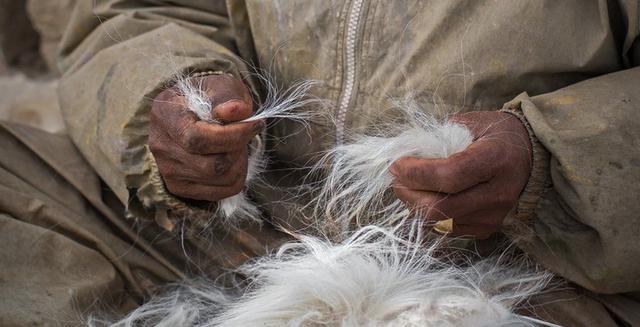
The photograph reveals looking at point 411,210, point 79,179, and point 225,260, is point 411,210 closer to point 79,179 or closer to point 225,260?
point 225,260

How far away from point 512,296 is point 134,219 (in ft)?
2.87

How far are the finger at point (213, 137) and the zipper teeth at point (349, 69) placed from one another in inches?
10.4

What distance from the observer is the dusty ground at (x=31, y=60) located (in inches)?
106

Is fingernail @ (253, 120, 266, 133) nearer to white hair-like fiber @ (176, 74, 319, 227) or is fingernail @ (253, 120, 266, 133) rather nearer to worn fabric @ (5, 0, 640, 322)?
white hair-like fiber @ (176, 74, 319, 227)

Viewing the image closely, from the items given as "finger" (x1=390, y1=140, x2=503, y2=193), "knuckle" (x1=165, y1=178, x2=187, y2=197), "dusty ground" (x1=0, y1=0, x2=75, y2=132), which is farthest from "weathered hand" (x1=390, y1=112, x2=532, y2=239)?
"dusty ground" (x1=0, y1=0, x2=75, y2=132)

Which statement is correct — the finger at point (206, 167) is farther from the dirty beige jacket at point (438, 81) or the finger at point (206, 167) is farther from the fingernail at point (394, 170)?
the fingernail at point (394, 170)

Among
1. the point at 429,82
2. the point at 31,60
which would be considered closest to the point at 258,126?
the point at 429,82

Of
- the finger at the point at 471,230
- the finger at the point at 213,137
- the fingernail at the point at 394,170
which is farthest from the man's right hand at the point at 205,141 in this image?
the finger at the point at 471,230

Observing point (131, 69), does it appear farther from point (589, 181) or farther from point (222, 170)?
point (589, 181)

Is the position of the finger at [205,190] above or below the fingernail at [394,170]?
below

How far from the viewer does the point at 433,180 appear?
117cm


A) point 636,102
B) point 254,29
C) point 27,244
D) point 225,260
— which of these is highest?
point 254,29

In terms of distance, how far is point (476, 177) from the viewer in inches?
46.4

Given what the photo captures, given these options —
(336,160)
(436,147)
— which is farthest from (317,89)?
(436,147)
